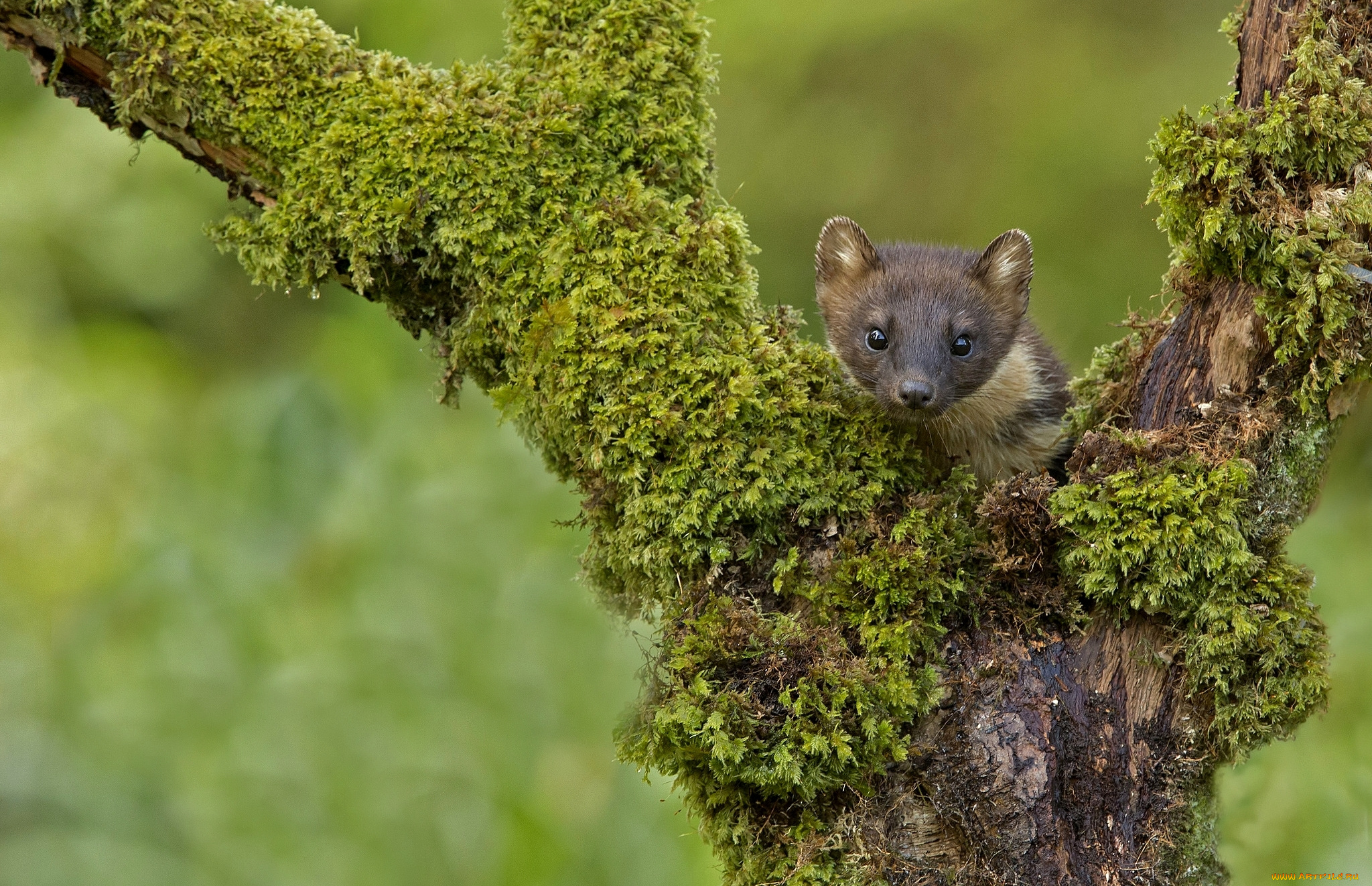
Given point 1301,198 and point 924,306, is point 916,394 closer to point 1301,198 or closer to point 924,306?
point 924,306

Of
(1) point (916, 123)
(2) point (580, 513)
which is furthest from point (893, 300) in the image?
(1) point (916, 123)

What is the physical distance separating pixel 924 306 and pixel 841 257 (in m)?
0.40

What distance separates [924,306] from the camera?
4.02 meters

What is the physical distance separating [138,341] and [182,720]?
213 cm

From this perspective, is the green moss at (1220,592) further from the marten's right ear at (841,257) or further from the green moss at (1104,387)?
the marten's right ear at (841,257)

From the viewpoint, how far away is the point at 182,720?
364cm

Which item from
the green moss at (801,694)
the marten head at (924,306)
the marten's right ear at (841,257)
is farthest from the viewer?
the marten's right ear at (841,257)

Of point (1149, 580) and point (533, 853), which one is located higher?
point (1149, 580)

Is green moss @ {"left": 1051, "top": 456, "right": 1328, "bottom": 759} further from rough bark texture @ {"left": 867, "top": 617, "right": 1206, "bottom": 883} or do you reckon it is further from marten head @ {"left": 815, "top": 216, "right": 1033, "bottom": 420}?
marten head @ {"left": 815, "top": 216, "right": 1033, "bottom": 420}

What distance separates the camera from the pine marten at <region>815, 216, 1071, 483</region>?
3.93 m

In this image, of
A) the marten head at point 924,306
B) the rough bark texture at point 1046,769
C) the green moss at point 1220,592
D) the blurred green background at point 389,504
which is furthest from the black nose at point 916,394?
the blurred green background at point 389,504

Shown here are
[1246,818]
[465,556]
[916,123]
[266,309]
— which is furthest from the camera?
[916,123]

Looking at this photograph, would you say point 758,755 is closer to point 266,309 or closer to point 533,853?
point 533,853

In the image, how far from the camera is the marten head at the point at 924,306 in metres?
3.88
